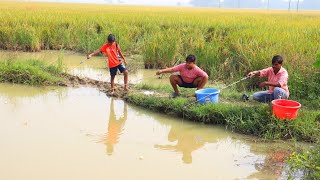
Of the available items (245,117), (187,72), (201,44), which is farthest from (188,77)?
(201,44)

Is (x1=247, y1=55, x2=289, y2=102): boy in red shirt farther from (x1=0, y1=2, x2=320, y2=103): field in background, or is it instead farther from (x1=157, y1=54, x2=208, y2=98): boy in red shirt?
(x1=157, y1=54, x2=208, y2=98): boy in red shirt

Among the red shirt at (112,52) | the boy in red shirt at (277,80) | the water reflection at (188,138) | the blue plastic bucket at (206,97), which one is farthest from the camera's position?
the red shirt at (112,52)

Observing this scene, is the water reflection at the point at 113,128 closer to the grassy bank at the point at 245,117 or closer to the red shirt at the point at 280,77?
the grassy bank at the point at 245,117

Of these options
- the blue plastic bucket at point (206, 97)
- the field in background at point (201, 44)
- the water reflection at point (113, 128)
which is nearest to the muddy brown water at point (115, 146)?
the water reflection at point (113, 128)

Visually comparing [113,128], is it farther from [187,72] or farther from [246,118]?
[246,118]

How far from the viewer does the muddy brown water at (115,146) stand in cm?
351

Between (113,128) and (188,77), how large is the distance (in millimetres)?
1525

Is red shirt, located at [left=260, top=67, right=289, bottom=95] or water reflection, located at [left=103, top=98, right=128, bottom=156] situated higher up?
red shirt, located at [left=260, top=67, right=289, bottom=95]

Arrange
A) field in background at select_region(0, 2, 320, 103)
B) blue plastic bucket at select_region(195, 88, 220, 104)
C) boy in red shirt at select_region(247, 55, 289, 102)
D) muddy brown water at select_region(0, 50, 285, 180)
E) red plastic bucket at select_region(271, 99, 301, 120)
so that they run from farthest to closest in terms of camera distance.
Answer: field in background at select_region(0, 2, 320, 103)
blue plastic bucket at select_region(195, 88, 220, 104)
boy in red shirt at select_region(247, 55, 289, 102)
red plastic bucket at select_region(271, 99, 301, 120)
muddy brown water at select_region(0, 50, 285, 180)

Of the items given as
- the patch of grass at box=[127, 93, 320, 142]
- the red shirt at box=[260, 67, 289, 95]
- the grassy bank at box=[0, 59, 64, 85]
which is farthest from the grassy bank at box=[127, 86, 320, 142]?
the grassy bank at box=[0, 59, 64, 85]

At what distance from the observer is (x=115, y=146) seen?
13.6 ft

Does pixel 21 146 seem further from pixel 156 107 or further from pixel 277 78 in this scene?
pixel 277 78

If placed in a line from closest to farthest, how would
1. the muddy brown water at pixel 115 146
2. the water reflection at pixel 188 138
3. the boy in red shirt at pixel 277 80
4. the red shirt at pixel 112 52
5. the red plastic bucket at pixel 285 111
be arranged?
the muddy brown water at pixel 115 146
the water reflection at pixel 188 138
the red plastic bucket at pixel 285 111
the boy in red shirt at pixel 277 80
the red shirt at pixel 112 52

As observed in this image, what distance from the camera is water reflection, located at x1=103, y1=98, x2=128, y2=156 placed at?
4.21m
